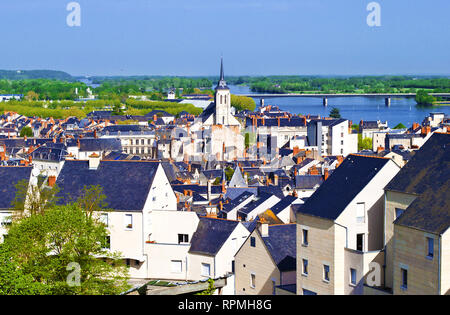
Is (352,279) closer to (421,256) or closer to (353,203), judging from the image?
(353,203)

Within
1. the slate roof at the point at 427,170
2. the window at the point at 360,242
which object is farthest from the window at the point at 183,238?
the slate roof at the point at 427,170

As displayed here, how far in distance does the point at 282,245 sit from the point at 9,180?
9.68 meters

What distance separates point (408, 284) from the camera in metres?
14.0

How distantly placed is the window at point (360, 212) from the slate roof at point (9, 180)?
11.6 m

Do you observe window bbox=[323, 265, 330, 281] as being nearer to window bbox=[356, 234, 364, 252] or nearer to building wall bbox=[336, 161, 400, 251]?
building wall bbox=[336, 161, 400, 251]

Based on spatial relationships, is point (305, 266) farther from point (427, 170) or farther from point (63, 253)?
point (63, 253)

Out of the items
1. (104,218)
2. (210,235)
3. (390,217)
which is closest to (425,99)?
(210,235)

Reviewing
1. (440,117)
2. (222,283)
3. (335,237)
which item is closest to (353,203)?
(335,237)

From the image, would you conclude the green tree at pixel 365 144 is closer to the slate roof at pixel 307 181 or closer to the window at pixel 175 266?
the slate roof at pixel 307 181

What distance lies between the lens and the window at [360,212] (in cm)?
1620

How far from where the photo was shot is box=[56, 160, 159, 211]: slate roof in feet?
75.3

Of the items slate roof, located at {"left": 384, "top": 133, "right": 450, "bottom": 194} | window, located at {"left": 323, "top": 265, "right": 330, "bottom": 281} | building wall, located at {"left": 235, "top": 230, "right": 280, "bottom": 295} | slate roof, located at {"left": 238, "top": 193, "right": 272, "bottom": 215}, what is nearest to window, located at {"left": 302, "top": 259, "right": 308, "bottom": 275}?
window, located at {"left": 323, "top": 265, "right": 330, "bottom": 281}

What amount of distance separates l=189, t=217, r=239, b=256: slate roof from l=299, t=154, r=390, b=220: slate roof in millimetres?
5465
